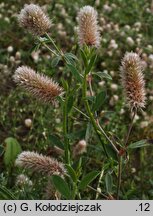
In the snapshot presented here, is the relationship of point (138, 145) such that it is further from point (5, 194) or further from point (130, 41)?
point (130, 41)

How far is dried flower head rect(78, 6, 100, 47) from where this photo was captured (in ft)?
5.51

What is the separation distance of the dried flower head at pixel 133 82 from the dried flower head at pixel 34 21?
343 millimetres

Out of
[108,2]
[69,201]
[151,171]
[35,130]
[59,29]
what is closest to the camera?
[69,201]

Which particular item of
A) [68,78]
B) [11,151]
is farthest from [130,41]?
[11,151]

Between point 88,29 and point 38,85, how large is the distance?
253mm

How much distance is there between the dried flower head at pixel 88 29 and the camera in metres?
1.68

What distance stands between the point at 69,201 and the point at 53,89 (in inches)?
13.6

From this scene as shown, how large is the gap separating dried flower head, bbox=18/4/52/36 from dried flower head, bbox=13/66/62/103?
158 millimetres

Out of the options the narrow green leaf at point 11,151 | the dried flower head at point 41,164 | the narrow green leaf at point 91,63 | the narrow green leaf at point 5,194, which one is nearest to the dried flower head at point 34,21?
the narrow green leaf at point 91,63

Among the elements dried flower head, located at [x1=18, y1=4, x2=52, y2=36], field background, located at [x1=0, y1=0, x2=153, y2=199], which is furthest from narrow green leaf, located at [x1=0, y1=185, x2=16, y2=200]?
dried flower head, located at [x1=18, y1=4, x2=52, y2=36]

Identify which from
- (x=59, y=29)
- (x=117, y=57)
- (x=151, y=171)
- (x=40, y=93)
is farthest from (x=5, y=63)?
(x=40, y=93)

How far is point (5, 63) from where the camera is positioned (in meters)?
3.67

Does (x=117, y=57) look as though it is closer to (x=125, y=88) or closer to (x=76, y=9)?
(x=76, y=9)

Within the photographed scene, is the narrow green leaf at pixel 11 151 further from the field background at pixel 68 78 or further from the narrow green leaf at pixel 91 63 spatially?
the narrow green leaf at pixel 91 63
